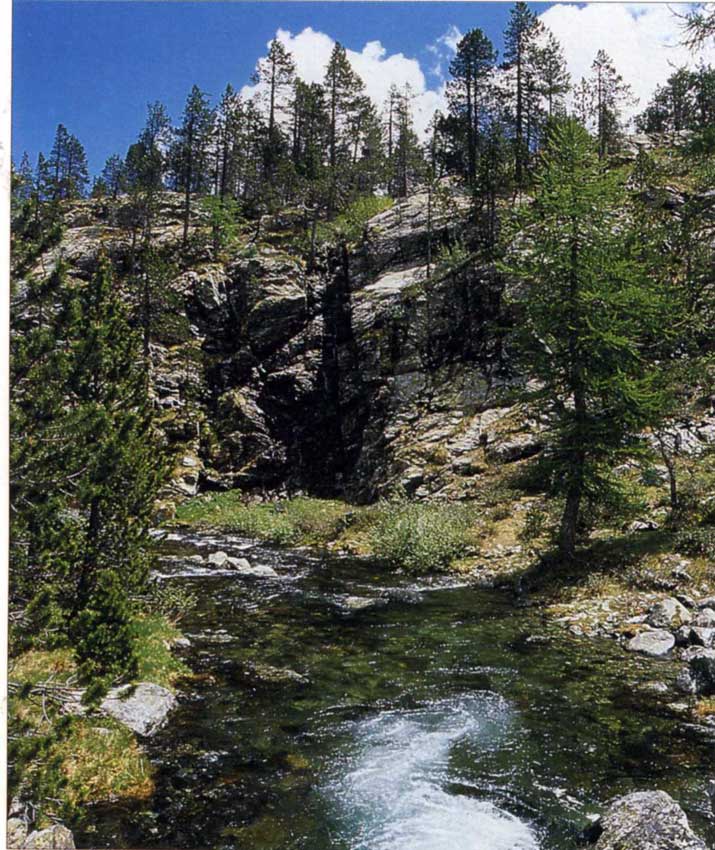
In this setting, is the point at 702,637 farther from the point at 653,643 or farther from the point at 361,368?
the point at 361,368

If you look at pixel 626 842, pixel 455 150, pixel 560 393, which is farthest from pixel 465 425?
pixel 455 150

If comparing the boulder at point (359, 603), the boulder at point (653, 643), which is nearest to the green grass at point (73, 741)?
the boulder at point (359, 603)

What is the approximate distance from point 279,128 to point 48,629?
7379cm

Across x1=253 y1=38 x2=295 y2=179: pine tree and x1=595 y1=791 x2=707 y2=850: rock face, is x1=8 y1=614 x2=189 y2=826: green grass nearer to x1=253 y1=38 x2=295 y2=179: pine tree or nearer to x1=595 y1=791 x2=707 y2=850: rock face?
x1=595 y1=791 x2=707 y2=850: rock face

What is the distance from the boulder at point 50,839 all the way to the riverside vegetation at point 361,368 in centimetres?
15

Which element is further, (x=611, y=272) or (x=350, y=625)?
(x=611, y=272)

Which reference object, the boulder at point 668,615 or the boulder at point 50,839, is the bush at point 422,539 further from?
the boulder at point 50,839

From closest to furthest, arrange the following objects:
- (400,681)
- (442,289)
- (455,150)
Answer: (400,681) → (442,289) → (455,150)

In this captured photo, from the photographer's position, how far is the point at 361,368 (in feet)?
144

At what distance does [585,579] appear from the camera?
57.8 ft

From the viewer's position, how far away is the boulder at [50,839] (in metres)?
5.65

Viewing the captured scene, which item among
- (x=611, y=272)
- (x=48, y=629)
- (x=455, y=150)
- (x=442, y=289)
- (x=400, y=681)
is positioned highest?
(x=455, y=150)

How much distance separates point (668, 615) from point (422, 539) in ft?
30.7

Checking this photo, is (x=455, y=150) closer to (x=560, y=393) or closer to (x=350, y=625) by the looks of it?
(x=560, y=393)
